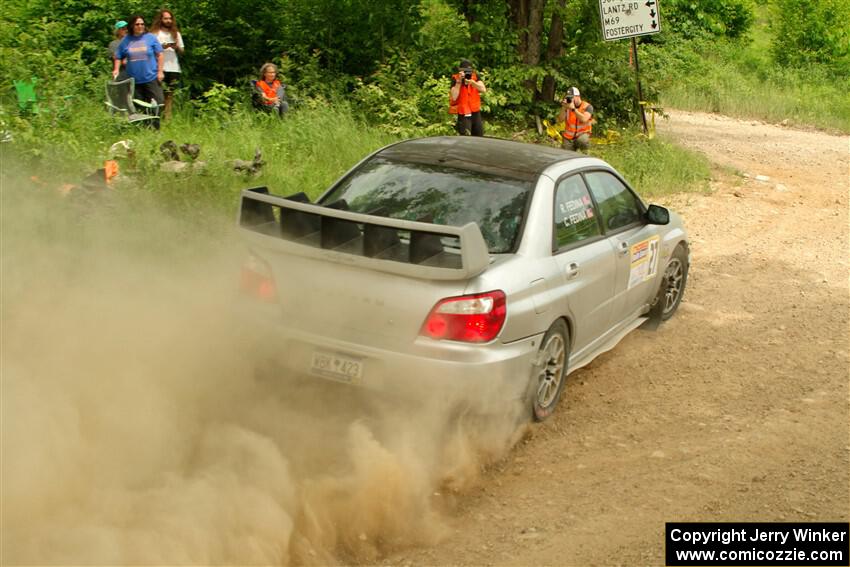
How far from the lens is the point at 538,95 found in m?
17.0

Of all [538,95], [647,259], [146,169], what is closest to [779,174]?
[538,95]

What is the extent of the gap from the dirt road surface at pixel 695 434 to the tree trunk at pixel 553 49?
6.94 m

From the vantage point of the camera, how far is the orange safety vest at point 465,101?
1364 centimetres

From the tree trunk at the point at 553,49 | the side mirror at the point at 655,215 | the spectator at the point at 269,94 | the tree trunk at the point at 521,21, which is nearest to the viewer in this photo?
the side mirror at the point at 655,215

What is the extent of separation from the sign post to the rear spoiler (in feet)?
37.3

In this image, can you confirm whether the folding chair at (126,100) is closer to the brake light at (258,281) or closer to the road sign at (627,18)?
the brake light at (258,281)

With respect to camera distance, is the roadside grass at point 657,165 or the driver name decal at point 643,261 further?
the roadside grass at point 657,165

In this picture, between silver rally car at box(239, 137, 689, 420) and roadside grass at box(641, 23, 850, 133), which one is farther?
roadside grass at box(641, 23, 850, 133)

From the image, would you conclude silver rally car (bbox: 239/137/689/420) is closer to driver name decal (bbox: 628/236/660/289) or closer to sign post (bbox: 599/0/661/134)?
driver name decal (bbox: 628/236/660/289)

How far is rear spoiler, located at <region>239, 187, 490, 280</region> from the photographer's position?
493 cm

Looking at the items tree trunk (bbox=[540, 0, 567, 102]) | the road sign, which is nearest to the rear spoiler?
the road sign

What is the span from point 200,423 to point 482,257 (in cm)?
183

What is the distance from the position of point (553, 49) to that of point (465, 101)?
13.0 feet

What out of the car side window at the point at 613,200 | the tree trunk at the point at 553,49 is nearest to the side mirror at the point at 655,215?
the car side window at the point at 613,200
